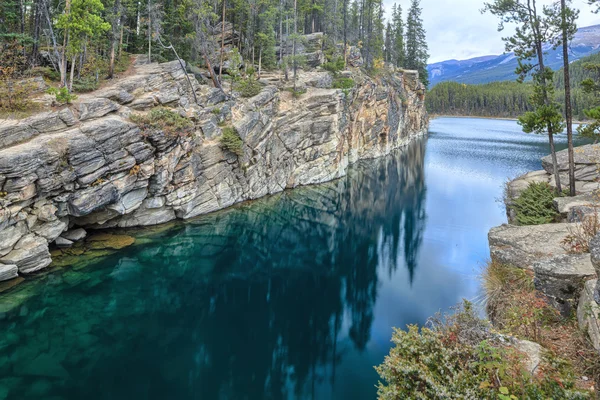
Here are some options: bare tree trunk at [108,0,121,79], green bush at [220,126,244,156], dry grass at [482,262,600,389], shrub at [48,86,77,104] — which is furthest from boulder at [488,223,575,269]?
bare tree trunk at [108,0,121,79]

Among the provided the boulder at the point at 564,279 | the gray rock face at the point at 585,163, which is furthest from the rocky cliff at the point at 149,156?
the gray rock face at the point at 585,163

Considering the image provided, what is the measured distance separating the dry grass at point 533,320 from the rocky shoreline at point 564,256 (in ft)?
0.65

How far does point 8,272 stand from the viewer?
49.7 feet

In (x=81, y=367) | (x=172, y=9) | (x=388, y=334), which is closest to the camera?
(x=81, y=367)

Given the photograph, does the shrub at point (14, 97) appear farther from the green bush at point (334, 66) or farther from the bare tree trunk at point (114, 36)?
the green bush at point (334, 66)

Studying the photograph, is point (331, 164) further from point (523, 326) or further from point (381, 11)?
point (381, 11)

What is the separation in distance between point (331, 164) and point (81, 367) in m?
31.8

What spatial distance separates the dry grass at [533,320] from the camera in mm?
6160

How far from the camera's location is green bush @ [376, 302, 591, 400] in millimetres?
5113

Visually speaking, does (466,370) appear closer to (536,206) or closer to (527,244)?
(527,244)

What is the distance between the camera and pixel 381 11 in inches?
2520

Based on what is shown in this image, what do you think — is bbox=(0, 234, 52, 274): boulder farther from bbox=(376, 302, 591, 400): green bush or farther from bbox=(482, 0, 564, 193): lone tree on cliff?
bbox=(482, 0, 564, 193): lone tree on cliff

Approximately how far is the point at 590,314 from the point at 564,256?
2.77m

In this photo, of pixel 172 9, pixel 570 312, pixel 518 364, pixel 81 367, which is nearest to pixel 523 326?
pixel 570 312
